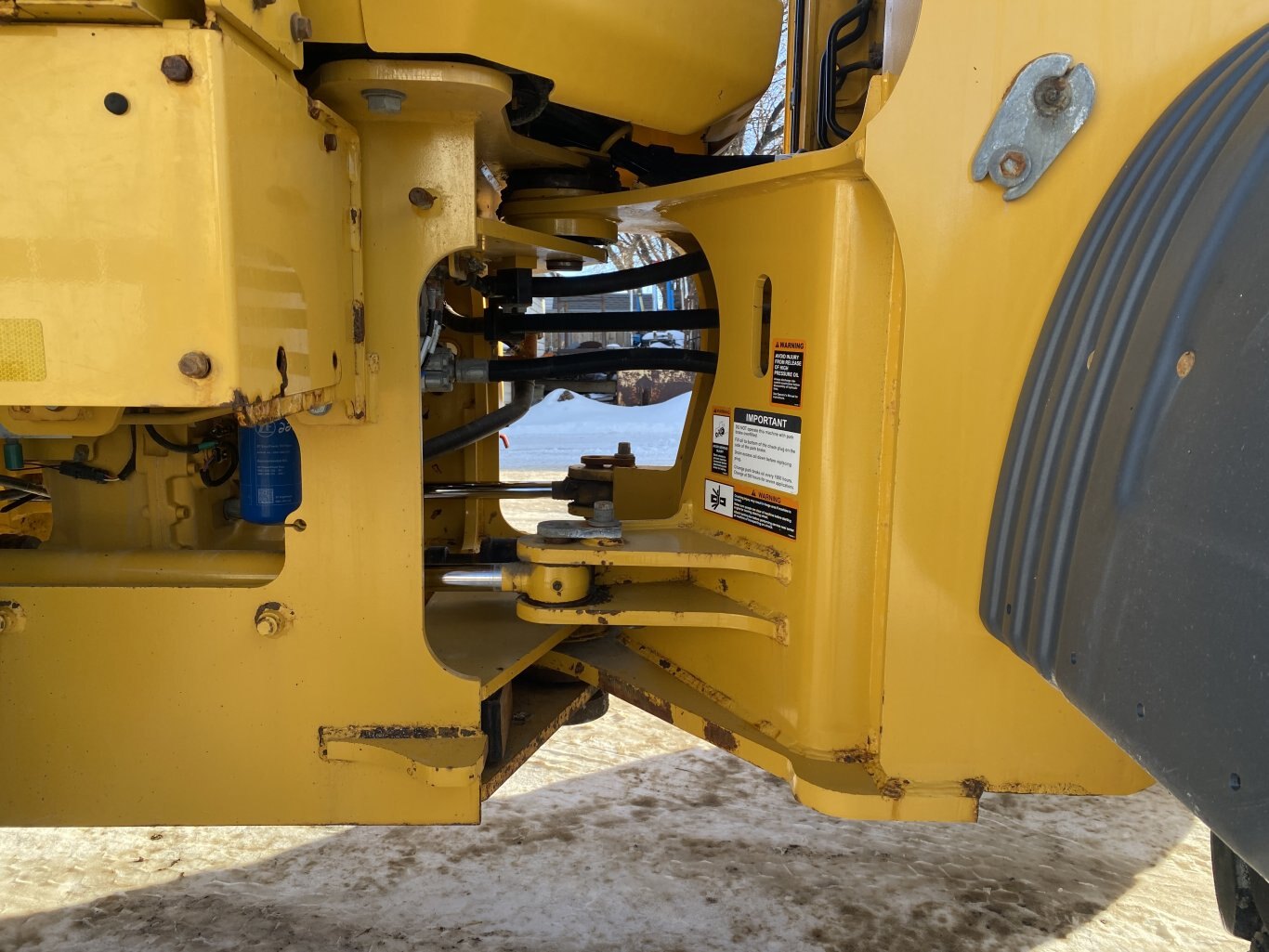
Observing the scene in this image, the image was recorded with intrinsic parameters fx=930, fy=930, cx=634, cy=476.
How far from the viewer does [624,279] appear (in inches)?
85.0

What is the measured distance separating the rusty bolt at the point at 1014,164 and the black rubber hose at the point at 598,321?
783 millimetres

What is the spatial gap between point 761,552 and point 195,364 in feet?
3.12

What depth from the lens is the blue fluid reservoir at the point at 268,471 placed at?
1.79 metres

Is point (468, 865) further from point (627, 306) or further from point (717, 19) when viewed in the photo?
point (627, 306)

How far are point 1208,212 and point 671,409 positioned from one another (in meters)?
9.86

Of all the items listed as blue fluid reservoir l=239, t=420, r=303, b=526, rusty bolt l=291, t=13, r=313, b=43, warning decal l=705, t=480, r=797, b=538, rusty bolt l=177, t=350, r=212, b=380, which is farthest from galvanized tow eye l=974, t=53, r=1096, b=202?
blue fluid reservoir l=239, t=420, r=303, b=526

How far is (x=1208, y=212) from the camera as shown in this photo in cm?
93

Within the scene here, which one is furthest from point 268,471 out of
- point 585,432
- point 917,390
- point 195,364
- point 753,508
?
point 585,432

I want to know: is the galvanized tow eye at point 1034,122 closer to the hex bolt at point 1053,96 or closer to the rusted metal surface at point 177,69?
the hex bolt at point 1053,96

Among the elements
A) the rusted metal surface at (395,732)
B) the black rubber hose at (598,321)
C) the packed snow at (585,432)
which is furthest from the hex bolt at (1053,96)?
the packed snow at (585,432)

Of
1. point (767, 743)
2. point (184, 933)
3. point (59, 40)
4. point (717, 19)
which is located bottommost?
point (184, 933)

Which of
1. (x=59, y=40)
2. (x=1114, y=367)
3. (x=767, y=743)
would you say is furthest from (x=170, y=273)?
(x=767, y=743)

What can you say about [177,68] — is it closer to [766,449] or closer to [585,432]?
[766,449]

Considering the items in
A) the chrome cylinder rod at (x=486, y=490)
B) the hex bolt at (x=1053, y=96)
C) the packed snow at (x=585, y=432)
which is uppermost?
the hex bolt at (x=1053, y=96)
